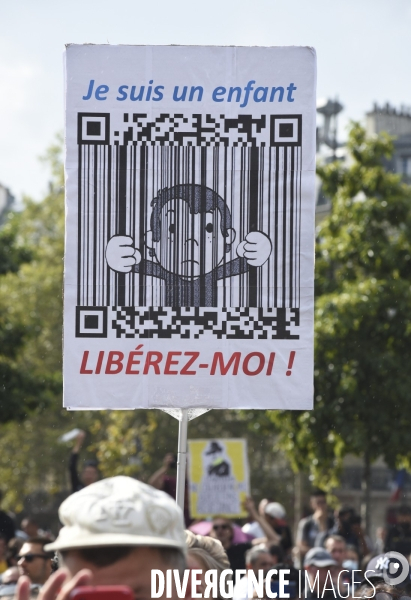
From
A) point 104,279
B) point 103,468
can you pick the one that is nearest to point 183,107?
point 104,279

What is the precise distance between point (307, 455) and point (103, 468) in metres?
14.5

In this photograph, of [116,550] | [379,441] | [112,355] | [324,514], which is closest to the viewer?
[116,550]

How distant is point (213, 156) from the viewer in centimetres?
548

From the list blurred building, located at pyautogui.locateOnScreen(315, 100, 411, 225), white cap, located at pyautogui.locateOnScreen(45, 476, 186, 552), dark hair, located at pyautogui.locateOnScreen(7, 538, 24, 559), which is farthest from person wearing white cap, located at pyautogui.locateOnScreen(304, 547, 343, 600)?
blurred building, located at pyautogui.locateOnScreen(315, 100, 411, 225)

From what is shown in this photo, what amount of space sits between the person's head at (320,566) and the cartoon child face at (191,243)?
325 centimetres

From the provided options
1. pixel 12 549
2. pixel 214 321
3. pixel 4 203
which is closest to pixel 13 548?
pixel 12 549

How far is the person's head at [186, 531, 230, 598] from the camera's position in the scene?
415 centimetres

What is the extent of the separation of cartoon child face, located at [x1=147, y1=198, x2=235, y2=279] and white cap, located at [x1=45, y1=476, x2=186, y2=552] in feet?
8.99

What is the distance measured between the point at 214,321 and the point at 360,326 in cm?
1172

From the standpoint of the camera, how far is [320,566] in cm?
821

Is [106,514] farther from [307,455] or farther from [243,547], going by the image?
[307,455]

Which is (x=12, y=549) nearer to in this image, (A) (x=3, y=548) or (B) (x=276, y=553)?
(A) (x=3, y=548)

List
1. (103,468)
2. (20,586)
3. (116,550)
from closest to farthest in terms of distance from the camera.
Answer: (20,586) < (116,550) < (103,468)

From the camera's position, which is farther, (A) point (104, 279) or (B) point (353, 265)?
(B) point (353, 265)
